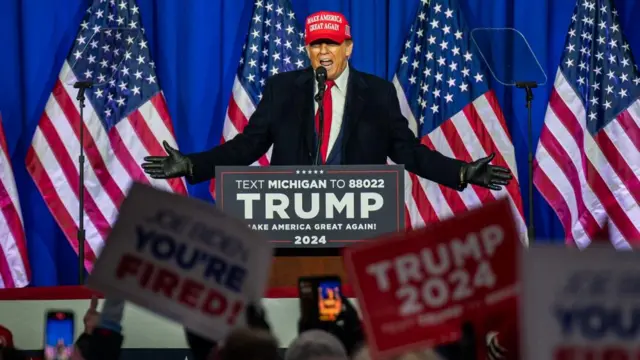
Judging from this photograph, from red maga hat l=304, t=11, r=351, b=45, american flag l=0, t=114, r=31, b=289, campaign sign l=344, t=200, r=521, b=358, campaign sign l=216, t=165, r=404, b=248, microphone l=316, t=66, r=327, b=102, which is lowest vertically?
american flag l=0, t=114, r=31, b=289

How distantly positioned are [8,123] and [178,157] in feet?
10.7

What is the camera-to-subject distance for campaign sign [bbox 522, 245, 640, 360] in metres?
1.91

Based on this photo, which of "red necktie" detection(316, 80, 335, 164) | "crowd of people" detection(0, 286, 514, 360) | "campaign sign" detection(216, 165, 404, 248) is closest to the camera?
"crowd of people" detection(0, 286, 514, 360)

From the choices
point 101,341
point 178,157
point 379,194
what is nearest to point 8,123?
point 178,157

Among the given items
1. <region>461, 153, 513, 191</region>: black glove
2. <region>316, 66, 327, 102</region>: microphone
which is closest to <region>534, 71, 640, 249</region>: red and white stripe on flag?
<region>461, 153, 513, 191</region>: black glove

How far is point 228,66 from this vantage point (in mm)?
8617

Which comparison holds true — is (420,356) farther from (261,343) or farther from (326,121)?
(326,121)

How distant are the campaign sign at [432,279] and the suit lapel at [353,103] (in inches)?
147

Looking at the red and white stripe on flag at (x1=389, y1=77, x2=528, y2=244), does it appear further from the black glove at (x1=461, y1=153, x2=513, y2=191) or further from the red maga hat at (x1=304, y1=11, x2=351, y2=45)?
the black glove at (x1=461, y1=153, x2=513, y2=191)

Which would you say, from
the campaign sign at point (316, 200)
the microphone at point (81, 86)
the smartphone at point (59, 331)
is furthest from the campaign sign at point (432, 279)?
the microphone at point (81, 86)

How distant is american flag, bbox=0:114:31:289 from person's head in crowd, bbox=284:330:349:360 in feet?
20.8

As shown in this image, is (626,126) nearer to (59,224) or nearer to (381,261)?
(59,224)

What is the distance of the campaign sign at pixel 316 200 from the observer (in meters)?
5.12

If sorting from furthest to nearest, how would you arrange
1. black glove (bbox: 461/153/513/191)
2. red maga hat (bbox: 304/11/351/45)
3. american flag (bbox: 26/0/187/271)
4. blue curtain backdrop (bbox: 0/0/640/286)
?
1. blue curtain backdrop (bbox: 0/0/640/286)
2. american flag (bbox: 26/0/187/271)
3. red maga hat (bbox: 304/11/351/45)
4. black glove (bbox: 461/153/513/191)
